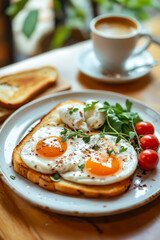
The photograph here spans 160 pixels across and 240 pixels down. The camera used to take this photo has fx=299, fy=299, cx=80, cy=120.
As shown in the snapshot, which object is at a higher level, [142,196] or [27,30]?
[27,30]

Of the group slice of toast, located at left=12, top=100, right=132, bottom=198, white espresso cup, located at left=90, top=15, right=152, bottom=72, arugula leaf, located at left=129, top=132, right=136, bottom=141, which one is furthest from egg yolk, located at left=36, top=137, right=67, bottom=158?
white espresso cup, located at left=90, top=15, right=152, bottom=72

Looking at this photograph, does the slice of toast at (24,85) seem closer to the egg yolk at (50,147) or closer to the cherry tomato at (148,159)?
the egg yolk at (50,147)

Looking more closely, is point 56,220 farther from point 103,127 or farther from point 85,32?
point 85,32

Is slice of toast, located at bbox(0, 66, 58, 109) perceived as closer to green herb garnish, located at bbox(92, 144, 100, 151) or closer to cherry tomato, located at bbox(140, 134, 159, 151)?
green herb garnish, located at bbox(92, 144, 100, 151)

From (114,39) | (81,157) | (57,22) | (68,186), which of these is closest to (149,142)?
(81,157)

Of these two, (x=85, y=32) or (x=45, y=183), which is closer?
(x=45, y=183)

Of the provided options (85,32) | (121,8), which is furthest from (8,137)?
(85,32)

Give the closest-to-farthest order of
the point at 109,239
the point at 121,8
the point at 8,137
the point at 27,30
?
1. the point at 109,239
2. the point at 8,137
3. the point at 27,30
4. the point at 121,8

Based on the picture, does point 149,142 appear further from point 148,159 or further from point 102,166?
point 102,166
